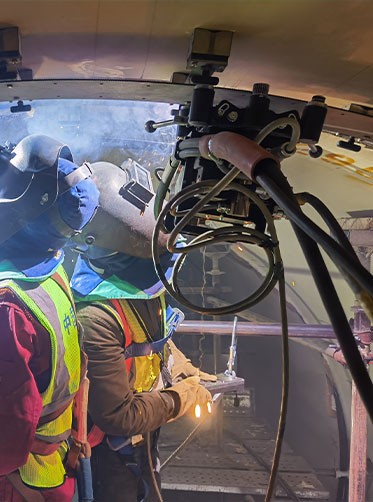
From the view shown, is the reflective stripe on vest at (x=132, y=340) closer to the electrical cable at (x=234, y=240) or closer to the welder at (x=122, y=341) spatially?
the welder at (x=122, y=341)

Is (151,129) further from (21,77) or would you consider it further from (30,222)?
(30,222)

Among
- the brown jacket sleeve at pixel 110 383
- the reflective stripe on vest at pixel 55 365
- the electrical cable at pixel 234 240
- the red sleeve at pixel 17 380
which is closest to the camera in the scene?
the electrical cable at pixel 234 240

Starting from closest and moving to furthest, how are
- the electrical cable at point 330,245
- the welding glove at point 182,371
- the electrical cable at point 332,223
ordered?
1. the electrical cable at point 330,245
2. the electrical cable at point 332,223
3. the welding glove at point 182,371

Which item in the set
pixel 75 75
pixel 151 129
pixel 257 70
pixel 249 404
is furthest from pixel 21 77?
pixel 249 404

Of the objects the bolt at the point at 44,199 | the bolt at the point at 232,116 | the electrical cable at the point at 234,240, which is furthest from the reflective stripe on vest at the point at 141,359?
the bolt at the point at 232,116

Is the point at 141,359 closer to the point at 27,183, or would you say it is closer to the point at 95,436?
the point at 95,436

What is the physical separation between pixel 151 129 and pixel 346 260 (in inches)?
21.4

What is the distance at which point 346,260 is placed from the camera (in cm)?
40

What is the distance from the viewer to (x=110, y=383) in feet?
6.64

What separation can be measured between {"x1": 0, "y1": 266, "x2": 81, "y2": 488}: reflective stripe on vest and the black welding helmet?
0.21 metres

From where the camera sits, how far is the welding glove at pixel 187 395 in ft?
7.16

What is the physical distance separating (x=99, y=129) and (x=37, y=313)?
1064 mm

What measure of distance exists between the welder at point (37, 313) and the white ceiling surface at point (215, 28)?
34.0 inches

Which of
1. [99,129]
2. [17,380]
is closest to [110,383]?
[17,380]
